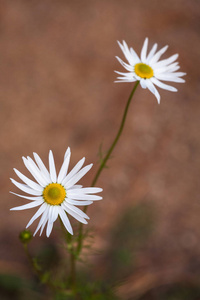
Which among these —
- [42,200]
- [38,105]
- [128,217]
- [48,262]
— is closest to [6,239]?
[48,262]

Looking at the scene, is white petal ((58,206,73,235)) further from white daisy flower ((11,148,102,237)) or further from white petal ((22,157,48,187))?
white petal ((22,157,48,187))

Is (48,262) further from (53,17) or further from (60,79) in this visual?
(53,17)

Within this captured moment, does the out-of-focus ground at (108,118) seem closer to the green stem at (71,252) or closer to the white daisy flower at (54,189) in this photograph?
the green stem at (71,252)

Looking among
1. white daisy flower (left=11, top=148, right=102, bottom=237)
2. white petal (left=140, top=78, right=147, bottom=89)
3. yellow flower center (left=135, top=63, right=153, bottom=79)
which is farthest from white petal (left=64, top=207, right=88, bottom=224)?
yellow flower center (left=135, top=63, right=153, bottom=79)

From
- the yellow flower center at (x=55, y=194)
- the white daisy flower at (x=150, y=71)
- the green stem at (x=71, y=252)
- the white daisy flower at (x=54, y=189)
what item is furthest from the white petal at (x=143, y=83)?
the green stem at (x=71, y=252)

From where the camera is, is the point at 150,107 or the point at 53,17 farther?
the point at 53,17

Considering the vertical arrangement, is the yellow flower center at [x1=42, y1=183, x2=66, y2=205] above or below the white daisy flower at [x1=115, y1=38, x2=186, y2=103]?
below
